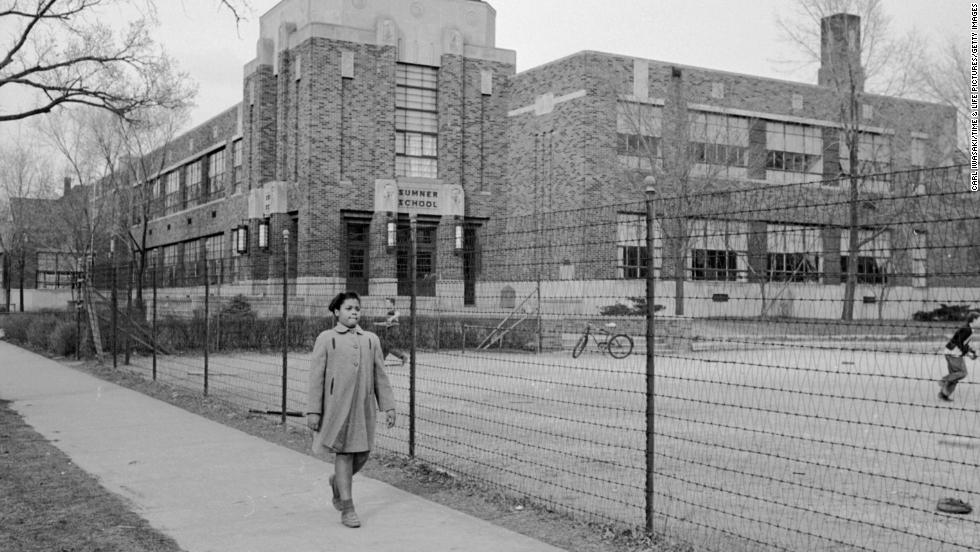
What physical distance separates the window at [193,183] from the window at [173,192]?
2.11 meters

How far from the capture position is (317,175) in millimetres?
41406

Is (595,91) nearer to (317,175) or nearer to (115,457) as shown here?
(317,175)

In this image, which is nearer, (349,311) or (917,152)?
(349,311)

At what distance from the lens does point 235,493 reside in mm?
8094

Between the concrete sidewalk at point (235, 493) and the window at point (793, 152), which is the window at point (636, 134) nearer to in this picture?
the window at point (793, 152)

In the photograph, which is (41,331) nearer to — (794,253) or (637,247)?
(637,247)

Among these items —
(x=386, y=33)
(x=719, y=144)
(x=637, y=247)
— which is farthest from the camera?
(x=719, y=144)

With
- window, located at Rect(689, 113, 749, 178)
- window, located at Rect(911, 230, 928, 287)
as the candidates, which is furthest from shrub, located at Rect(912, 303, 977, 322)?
window, located at Rect(689, 113, 749, 178)

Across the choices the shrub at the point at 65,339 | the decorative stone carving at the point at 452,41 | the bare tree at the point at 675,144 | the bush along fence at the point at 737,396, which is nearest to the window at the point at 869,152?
the bare tree at the point at 675,144

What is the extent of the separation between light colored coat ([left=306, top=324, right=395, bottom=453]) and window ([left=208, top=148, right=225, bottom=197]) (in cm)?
4789

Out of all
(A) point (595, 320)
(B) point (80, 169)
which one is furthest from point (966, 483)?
(B) point (80, 169)

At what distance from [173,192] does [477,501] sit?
5826cm

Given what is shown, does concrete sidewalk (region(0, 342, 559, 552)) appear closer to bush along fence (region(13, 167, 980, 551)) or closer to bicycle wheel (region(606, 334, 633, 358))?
bush along fence (region(13, 167, 980, 551))

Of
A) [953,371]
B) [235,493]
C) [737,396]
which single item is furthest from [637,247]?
[737,396]
